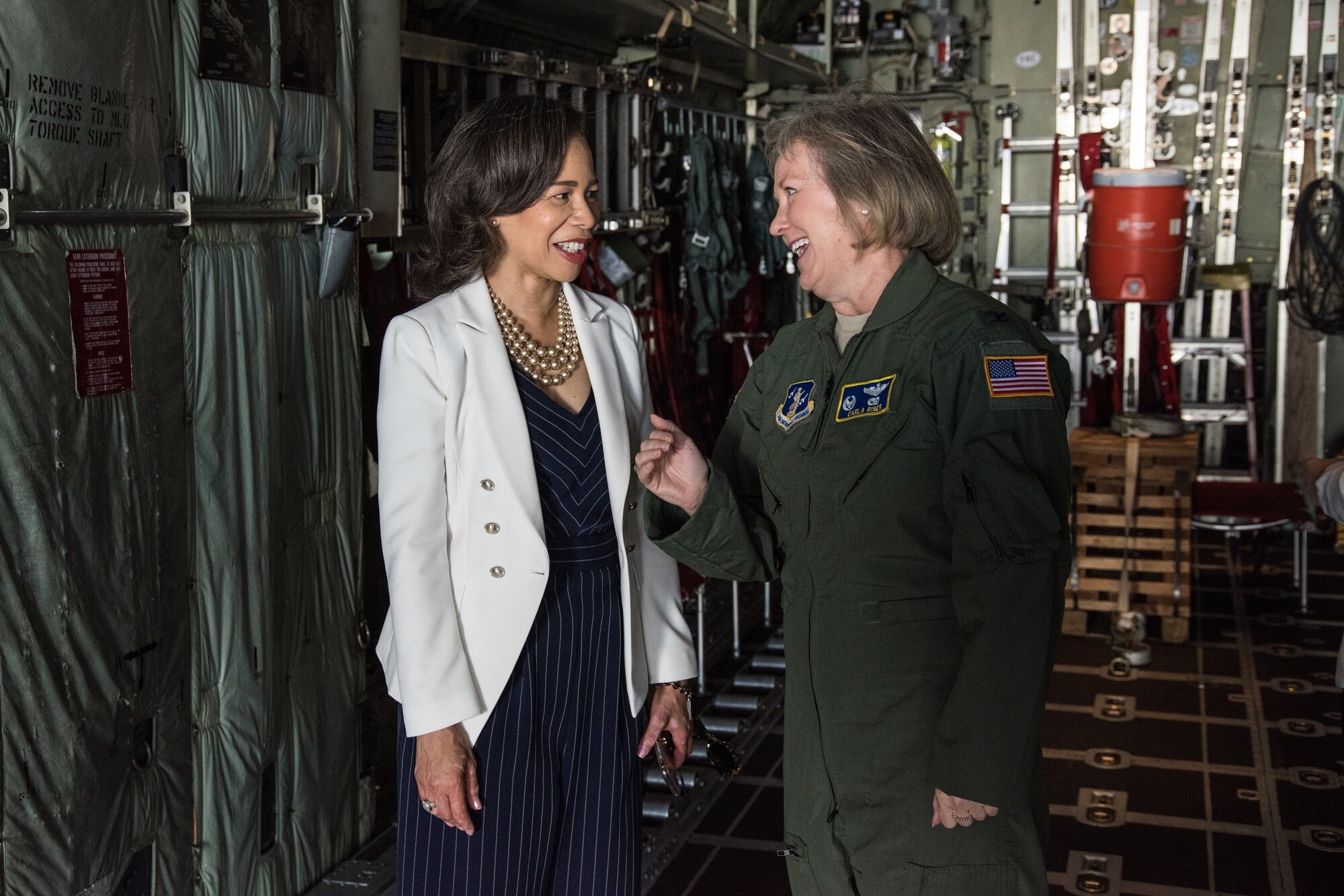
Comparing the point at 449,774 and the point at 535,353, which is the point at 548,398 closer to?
the point at 535,353

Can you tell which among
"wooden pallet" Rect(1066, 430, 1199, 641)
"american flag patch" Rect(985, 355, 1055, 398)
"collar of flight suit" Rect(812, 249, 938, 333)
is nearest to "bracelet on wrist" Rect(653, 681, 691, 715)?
"collar of flight suit" Rect(812, 249, 938, 333)

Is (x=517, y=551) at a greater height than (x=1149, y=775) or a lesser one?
greater

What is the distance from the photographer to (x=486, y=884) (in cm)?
233

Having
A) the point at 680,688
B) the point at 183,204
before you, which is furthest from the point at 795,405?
the point at 183,204

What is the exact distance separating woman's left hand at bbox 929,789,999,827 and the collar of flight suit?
2.38ft

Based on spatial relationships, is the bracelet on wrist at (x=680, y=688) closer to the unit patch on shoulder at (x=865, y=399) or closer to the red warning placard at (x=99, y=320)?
the unit patch on shoulder at (x=865, y=399)

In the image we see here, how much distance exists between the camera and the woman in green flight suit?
1890mm

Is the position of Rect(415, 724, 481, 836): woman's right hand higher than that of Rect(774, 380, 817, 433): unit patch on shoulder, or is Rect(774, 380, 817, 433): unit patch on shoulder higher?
Rect(774, 380, 817, 433): unit patch on shoulder

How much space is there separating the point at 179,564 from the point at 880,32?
7.27 metres

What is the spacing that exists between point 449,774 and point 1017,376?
1134mm

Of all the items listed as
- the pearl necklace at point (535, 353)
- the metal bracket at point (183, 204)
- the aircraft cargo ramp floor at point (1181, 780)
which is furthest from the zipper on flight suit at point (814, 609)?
the aircraft cargo ramp floor at point (1181, 780)

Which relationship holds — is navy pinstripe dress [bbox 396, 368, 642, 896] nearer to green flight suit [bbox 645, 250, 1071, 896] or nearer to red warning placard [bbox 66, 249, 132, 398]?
green flight suit [bbox 645, 250, 1071, 896]

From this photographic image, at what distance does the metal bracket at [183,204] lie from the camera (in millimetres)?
3012

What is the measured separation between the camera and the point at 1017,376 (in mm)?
1929
